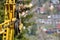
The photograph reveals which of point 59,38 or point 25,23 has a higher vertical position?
point 25,23

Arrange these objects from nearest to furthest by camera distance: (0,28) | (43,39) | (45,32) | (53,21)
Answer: (0,28), (43,39), (45,32), (53,21)

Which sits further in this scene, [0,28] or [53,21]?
[53,21]

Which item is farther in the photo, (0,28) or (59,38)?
(59,38)

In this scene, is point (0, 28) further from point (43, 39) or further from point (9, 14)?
point (43, 39)

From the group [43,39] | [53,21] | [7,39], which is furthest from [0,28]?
[53,21]

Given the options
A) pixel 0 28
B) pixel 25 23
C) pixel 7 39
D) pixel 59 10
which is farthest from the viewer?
pixel 59 10

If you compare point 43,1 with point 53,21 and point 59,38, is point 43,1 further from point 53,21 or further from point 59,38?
point 59,38

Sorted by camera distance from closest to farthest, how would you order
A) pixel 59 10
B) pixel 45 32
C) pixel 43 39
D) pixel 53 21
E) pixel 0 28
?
pixel 0 28 < pixel 43 39 < pixel 45 32 < pixel 53 21 < pixel 59 10

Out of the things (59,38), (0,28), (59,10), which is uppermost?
(0,28)

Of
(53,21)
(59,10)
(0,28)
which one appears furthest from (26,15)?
(59,10)
